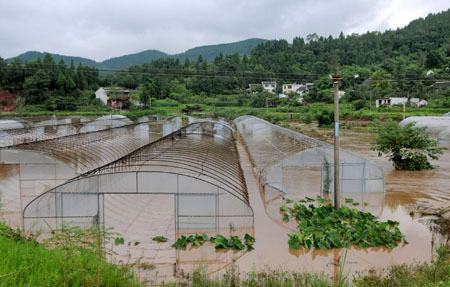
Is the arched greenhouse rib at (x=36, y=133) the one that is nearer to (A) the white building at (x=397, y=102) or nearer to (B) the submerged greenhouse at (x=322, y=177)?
(B) the submerged greenhouse at (x=322, y=177)

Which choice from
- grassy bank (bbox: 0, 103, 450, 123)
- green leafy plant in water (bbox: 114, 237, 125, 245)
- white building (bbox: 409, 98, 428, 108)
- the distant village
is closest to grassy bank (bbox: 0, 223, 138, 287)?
green leafy plant in water (bbox: 114, 237, 125, 245)

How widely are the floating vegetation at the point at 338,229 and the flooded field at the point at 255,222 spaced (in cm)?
23

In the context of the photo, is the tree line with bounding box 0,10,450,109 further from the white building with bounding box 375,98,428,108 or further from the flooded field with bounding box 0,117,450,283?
the flooded field with bounding box 0,117,450,283

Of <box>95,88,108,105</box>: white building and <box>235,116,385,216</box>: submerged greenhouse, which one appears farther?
<box>95,88,108,105</box>: white building

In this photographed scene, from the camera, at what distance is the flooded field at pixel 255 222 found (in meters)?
8.49

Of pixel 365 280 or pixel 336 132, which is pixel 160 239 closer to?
pixel 365 280

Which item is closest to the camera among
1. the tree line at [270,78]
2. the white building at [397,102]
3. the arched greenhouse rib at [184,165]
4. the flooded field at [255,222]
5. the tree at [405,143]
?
the flooded field at [255,222]

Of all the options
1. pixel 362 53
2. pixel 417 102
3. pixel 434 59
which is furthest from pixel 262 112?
pixel 362 53

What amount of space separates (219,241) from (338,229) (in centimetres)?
348

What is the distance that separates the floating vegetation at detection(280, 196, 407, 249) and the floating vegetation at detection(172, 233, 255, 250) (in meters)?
1.12

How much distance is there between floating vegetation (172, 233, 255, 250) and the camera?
913cm

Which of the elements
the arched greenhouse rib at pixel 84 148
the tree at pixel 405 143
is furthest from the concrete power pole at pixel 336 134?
the arched greenhouse rib at pixel 84 148

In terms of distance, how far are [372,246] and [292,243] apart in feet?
6.87

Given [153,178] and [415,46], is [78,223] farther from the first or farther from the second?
[415,46]
